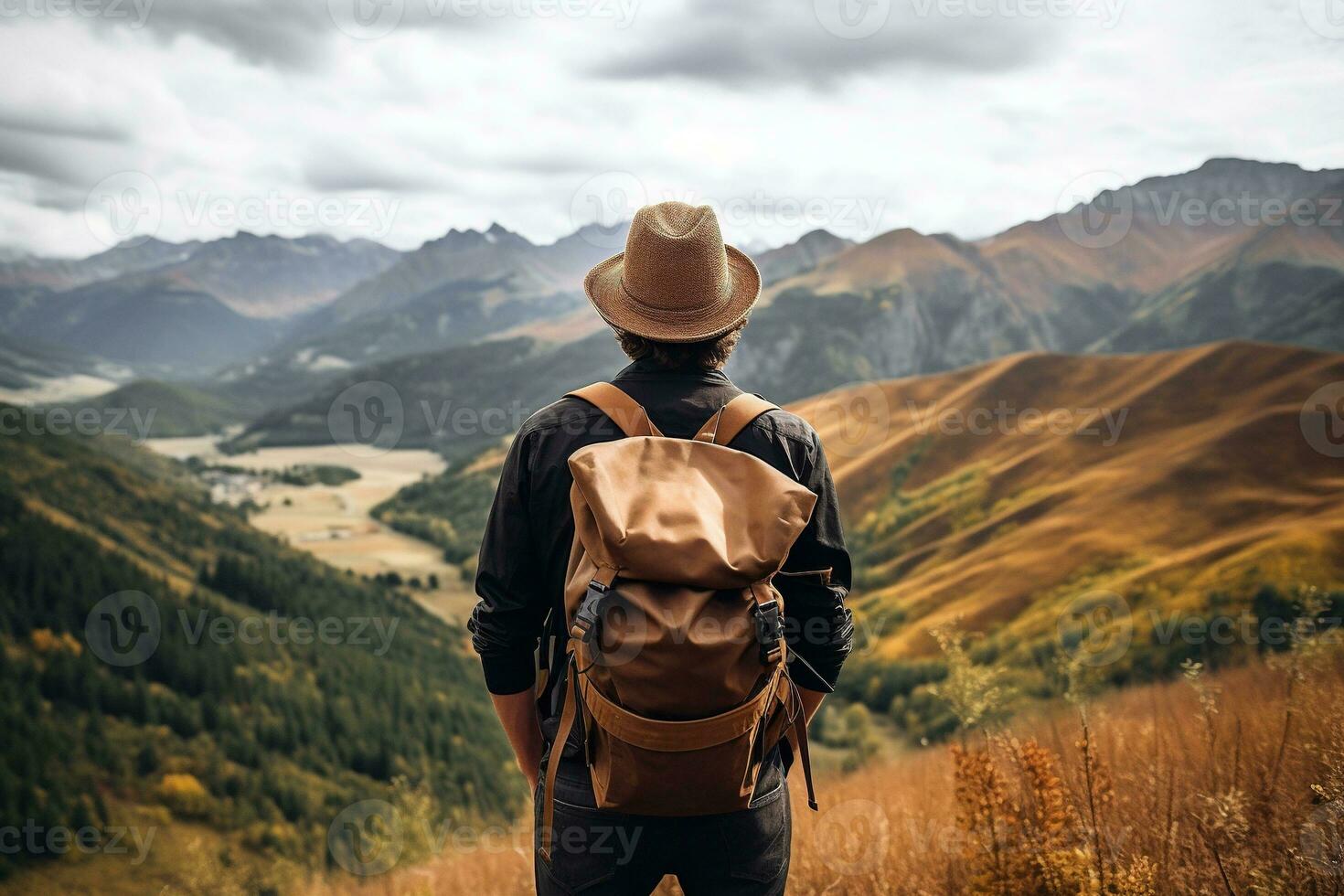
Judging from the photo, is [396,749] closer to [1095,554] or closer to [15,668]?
[15,668]

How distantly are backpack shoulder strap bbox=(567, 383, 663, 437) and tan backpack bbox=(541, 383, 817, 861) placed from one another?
14 centimetres

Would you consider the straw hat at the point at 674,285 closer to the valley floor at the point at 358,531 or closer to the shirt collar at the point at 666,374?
the shirt collar at the point at 666,374

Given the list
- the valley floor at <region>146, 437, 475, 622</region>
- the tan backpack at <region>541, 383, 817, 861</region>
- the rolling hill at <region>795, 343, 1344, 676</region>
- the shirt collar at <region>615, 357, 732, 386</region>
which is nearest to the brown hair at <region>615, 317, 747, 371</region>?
the shirt collar at <region>615, 357, 732, 386</region>

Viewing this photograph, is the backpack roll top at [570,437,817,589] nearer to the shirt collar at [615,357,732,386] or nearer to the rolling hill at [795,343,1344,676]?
the shirt collar at [615,357,732,386]

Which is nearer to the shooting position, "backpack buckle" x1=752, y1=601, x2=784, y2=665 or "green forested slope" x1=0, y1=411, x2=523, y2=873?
"backpack buckle" x1=752, y1=601, x2=784, y2=665

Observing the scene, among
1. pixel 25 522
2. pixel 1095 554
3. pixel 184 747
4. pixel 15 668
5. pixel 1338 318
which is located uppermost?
pixel 1338 318

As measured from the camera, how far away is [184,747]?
138 feet

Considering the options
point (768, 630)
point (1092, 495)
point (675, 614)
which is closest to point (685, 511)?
point (675, 614)

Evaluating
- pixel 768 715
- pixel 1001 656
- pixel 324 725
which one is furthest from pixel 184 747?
pixel 768 715

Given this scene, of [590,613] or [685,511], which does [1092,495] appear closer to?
[685,511]

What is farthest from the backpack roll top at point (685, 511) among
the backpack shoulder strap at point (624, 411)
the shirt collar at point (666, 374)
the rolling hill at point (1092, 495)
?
the rolling hill at point (1092, 495)

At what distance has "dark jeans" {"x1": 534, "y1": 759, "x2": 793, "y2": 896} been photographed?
2.24 m

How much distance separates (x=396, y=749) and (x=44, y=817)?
64.5 ft

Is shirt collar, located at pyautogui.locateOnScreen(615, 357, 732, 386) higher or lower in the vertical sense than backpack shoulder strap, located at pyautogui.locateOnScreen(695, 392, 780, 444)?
higher
